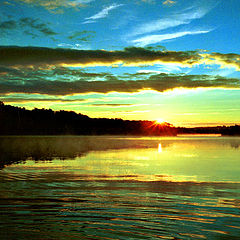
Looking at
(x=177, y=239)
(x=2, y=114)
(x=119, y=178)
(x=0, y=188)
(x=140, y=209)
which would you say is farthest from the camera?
(x=2, y=114)

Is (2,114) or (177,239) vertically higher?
(2,114)

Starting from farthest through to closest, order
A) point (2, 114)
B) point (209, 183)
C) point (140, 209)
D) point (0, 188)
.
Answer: point (2, 114), point (209, 183), point (0, 188), point (140, 209)

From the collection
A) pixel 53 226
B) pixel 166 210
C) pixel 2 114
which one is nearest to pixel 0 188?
pixel 53 226

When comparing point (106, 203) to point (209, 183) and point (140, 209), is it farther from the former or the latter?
point (209, 183)

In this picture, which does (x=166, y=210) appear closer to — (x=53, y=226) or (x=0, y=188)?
(x=53, y=226)

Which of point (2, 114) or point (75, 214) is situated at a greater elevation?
point (2, 114)

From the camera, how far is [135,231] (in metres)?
10.3

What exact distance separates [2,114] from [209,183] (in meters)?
175

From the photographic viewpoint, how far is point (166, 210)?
12891 millimetres

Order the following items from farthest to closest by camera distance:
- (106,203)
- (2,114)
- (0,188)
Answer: (2,114) < (0,188) < (106,203)

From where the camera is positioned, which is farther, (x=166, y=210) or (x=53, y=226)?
(x=166, y=210)

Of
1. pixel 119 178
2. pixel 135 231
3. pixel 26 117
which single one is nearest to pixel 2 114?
pixel 26 117

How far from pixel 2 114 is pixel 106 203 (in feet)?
584

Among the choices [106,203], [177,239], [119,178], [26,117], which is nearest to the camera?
[177,239]
